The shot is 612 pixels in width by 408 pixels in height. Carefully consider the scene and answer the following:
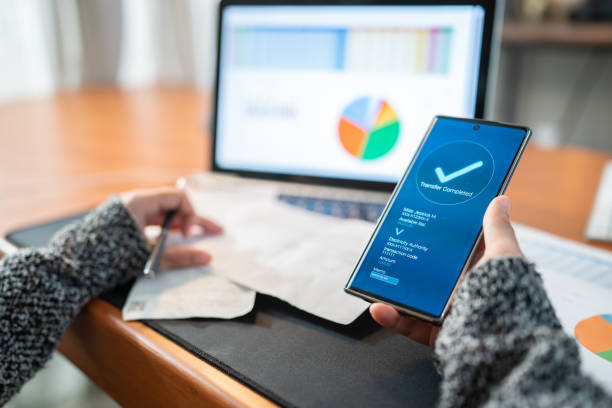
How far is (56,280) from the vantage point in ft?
1.58

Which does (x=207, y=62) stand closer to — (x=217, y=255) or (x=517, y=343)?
(x=217, y=255)

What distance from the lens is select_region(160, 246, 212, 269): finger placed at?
55cm

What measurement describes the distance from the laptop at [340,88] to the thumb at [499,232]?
27 cm

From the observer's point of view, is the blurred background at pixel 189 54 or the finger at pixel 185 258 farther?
the blurred background at pixel 189 54

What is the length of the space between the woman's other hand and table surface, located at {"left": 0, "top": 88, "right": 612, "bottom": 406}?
0.09m

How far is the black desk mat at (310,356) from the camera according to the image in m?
0.36

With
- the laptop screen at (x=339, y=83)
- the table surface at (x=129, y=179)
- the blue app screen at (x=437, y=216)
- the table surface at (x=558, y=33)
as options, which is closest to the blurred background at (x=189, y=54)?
the table surface at (x=558, y=33)

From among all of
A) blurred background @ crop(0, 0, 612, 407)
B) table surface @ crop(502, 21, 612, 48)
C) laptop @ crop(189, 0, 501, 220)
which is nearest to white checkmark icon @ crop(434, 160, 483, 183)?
laptop @ crop(189, 0, 501, 220)

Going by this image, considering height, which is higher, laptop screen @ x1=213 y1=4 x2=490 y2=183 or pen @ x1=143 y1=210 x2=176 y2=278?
laptop screen @ x1=213 y1=4 x2=490 y2=183

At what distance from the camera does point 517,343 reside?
0.31m

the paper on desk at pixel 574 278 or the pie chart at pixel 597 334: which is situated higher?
the paper on desk at pixel 574 278

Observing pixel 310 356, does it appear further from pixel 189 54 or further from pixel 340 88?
pixel 189 54

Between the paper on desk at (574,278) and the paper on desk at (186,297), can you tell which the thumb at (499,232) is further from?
the paper on desk at (186,297)

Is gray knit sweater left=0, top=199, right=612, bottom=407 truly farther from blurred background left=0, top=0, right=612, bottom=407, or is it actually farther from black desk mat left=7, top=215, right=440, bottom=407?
blurred background left=0, top=0, right=612, bottom=407
